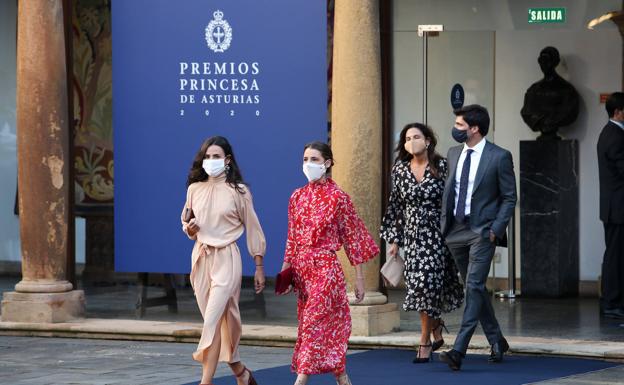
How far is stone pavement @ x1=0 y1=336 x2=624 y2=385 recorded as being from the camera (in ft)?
36.6

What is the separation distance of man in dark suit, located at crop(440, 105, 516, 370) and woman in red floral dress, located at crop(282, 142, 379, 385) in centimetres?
123

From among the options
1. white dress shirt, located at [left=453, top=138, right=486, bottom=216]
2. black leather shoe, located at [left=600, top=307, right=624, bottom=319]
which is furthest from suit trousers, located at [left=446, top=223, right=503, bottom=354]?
black leather shoe, located at [left=600, top=307, right=624, bottom=319]

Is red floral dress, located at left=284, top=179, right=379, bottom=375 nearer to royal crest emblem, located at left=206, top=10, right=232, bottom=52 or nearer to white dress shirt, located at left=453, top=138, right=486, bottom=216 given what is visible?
white dress shirt, located at left=453, top=138, right=486, bottom=216

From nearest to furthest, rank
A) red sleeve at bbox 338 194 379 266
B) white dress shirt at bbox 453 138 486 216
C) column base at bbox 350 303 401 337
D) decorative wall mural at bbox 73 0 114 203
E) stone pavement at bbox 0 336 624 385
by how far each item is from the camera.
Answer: red sleeve at bbox 338 194 379 266
stone pavement at bbox 0 336 624 385
white dress shirt at bbox 453 138 486 216
column base at bbox 350 303 401 337
decorative wall mural at bbox 73 0 114 203

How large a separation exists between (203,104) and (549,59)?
380 cm

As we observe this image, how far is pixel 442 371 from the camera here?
11508 mm

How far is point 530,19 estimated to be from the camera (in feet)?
54.2

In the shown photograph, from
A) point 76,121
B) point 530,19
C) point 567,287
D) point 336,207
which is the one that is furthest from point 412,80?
point 336,207

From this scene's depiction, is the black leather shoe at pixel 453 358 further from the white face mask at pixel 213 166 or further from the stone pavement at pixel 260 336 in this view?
the white face mask at pixel 213 166

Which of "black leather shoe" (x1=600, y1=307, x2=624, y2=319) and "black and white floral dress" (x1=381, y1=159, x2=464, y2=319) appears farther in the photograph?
"black leather shoe" (x1=600, y1=307, x2=624, y2=319)

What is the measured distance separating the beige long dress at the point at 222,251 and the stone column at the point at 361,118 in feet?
9.00

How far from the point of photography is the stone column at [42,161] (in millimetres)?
14227

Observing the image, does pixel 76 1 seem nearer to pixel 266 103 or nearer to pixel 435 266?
pixel 266 103

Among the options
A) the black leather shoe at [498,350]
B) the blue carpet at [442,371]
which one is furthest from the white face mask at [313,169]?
the black leather shoe at [498,350]
